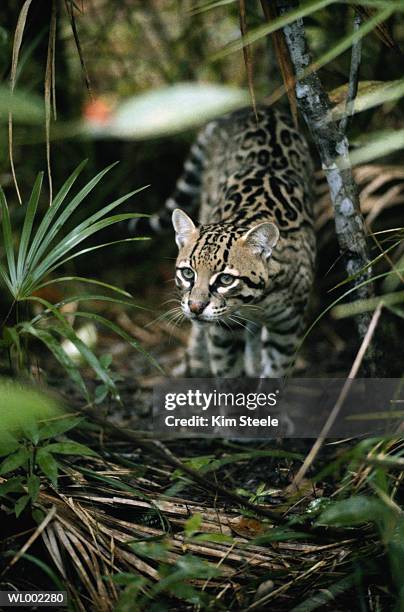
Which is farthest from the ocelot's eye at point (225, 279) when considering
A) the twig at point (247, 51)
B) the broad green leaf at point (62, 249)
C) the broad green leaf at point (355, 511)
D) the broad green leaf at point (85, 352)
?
the broad green leaf at point (355, 511)

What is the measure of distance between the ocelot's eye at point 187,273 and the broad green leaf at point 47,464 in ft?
3.97

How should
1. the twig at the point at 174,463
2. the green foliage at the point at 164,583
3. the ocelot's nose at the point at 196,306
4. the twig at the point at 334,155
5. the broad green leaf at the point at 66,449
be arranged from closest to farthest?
the twig at the point at 174,463 → the green foliage at the point at 164,583 → the broad green leaf at the point at 66,449 → the twig at the point at 334,155 → the ocelot's nose at the point at 196,306

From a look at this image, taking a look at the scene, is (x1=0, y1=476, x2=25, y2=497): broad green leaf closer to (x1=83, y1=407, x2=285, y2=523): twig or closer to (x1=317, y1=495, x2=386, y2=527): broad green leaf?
(x1=83, y1=407, x2=285, y2=523): twig

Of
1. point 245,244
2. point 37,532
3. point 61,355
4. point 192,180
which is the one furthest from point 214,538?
point 192,180

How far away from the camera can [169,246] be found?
19.2 ft

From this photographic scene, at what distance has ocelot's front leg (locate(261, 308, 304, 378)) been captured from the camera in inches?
158

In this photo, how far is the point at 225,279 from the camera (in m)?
3.50

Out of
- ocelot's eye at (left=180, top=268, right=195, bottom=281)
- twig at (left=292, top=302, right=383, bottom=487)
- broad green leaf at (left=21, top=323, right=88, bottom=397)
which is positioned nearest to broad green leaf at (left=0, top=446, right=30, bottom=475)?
broad green leaf at (left=21, top=323, right=88, bottom=397)

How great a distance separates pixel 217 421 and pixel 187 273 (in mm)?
771

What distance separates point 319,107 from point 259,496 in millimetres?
1585

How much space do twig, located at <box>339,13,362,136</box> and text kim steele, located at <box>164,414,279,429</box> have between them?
1.52m

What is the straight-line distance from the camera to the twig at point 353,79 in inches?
117

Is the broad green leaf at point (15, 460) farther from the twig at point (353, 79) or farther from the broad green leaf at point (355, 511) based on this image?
the twig at point (353, 79)

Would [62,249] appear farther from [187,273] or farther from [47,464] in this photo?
[187,273]
